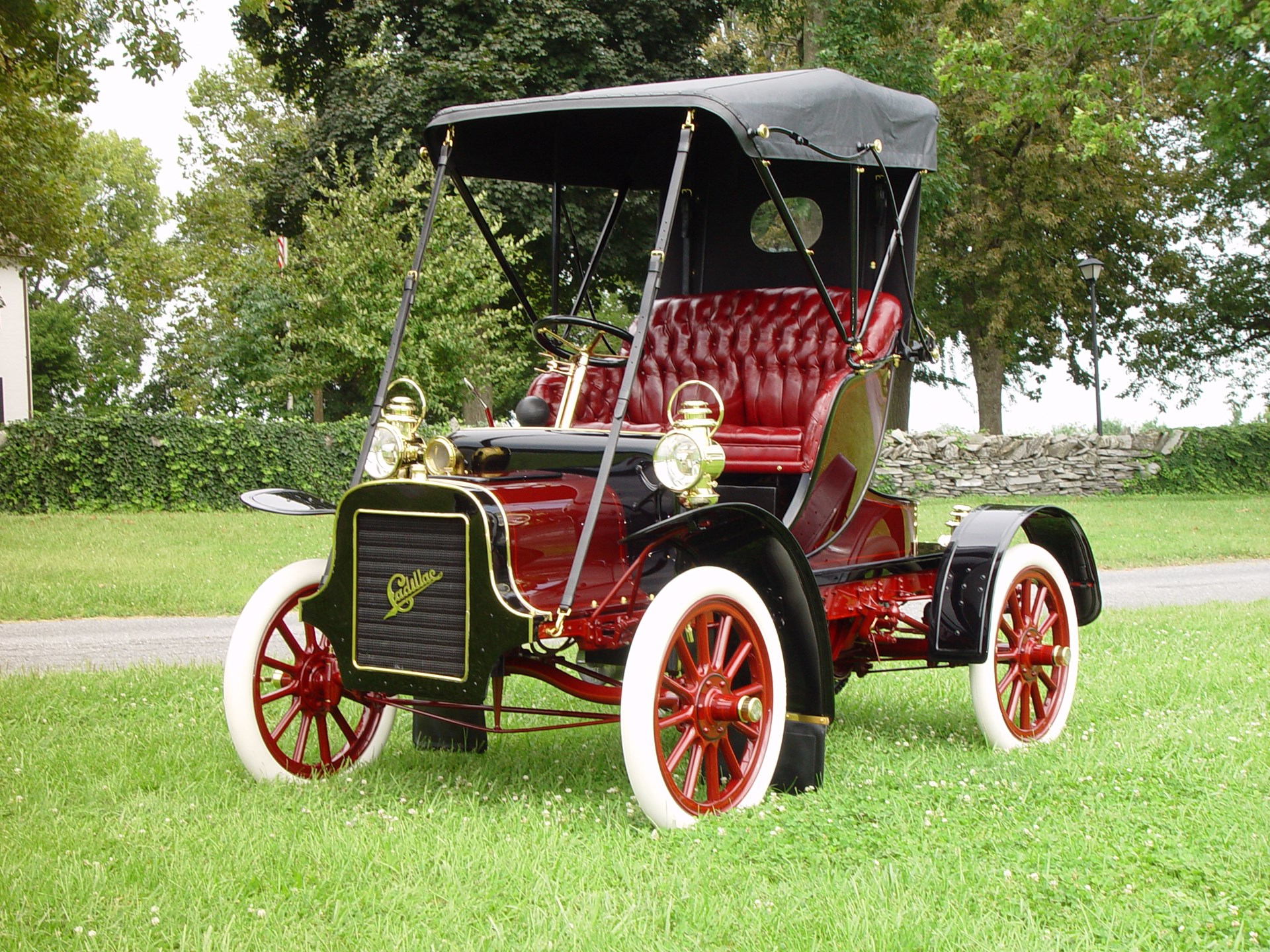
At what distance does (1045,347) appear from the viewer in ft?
95.1

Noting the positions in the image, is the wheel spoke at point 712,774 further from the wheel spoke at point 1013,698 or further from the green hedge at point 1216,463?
the green hedge at point 1216,463

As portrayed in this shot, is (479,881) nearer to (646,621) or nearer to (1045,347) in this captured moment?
(646,621)

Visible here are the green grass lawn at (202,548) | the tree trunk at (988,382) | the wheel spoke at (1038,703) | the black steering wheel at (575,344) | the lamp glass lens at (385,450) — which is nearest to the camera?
the lamp glass lens at (385,450)

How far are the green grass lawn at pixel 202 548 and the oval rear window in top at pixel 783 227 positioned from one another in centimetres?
528

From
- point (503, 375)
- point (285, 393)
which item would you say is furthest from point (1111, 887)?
point (285, 393)

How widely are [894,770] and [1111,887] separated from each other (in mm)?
1326

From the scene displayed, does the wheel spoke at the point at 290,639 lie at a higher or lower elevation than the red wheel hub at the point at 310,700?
higher

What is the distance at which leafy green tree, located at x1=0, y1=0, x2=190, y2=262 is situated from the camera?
37.4 ft

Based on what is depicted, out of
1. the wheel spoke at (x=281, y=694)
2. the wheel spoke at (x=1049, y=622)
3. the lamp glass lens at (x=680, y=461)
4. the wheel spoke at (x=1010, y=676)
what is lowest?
the wheel spoke at (x=1010, y=676)

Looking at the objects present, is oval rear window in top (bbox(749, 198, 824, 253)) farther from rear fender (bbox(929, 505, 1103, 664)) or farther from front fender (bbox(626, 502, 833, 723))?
front fender (bbox(626, 502, 833, 723))

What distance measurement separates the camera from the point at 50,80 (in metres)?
12.9

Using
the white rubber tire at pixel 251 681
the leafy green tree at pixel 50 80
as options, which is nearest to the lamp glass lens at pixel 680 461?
the white rubber tire at pixel 251 681

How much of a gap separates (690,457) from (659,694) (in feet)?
2.62

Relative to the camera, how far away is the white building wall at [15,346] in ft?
102
